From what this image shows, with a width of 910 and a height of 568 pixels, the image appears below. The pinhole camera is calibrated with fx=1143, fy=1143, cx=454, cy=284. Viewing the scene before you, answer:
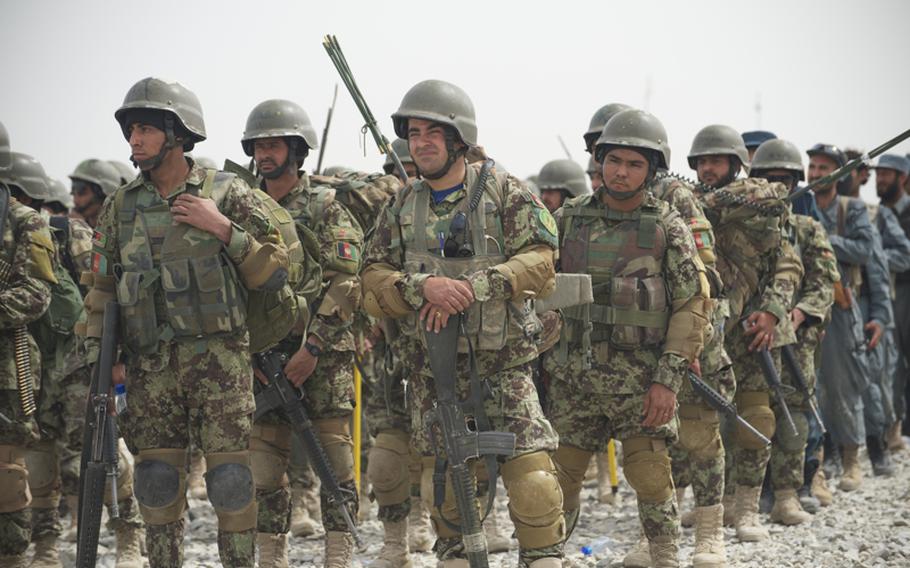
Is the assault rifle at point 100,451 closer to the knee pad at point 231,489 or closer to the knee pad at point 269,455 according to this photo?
the knee pad at point 231,489

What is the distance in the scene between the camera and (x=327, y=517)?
22.0 ft

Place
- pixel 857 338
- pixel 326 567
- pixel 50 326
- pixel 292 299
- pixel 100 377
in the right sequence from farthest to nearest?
pixel 857 338, pixel 50 326, pixel 326 567, pixel 292 299, pixel 100 377

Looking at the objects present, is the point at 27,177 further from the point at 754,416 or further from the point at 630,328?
the point at 754,416

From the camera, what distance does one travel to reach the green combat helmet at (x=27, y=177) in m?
7.85

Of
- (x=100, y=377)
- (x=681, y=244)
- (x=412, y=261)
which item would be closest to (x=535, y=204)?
(x=412, y=261)

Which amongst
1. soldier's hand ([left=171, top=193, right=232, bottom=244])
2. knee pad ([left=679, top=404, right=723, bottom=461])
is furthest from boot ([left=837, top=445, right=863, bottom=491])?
soldier's hand ([left=171, top=193, right=232, bottom=244])

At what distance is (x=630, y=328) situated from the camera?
6.32m

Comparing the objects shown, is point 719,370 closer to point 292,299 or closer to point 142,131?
point 292,299

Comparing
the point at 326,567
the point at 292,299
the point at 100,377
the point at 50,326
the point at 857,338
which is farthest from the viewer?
the point at 857,338

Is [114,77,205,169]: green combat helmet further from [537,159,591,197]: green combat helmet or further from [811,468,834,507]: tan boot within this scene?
[811,468,834,507]: tan boot

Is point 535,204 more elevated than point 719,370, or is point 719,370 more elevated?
point 535,204

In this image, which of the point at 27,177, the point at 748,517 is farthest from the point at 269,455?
the point at 748,517

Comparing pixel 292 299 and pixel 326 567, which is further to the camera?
pixel 326 567

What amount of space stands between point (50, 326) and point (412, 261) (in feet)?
9.39
